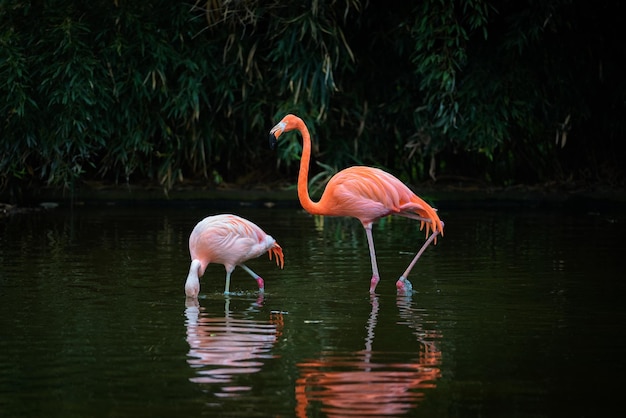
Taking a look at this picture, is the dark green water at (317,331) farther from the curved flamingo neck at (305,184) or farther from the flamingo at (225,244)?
the curved flamingo neck at (305,184)

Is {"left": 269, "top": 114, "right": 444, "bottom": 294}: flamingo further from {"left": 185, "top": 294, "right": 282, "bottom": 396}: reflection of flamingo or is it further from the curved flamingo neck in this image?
{"left": 185, "top": 294, "right": 282, "bottom": 396}: reflection of flamingo

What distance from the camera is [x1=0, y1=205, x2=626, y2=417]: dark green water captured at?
13.3 feet

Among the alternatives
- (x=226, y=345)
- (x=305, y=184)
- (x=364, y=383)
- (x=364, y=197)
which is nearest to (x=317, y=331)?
(x=226, y=345)

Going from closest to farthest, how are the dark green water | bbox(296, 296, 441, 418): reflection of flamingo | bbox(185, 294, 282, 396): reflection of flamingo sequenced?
1. bbox(296, 296, 441, 418): reflection of flamingo
2. the dark green water
3. bbox(185, 294, 282, 396): reflection of flamingo

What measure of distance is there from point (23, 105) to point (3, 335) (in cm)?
644

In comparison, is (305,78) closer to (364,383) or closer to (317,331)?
(317,331)

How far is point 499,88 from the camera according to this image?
1174 centimetres

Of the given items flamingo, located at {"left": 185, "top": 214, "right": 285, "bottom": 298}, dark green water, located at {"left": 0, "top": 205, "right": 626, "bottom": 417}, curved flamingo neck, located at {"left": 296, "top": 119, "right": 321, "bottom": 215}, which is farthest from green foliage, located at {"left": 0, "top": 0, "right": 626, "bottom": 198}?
flamingo, located at {"left": 185, "top": 214, "right": 285, "bottom": 298}

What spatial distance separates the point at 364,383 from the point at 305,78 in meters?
7.64

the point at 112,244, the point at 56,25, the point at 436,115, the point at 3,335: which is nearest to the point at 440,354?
the point at 3,335

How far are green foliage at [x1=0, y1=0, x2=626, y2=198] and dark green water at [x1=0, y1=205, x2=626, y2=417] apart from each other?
2608mm

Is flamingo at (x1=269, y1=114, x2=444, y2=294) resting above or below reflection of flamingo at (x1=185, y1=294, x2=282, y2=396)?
above

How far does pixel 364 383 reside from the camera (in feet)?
14.0

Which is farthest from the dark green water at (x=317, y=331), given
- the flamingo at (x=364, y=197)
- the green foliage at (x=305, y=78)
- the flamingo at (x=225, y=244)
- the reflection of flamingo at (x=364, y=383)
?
the green foliage at (x=305, y=78)
